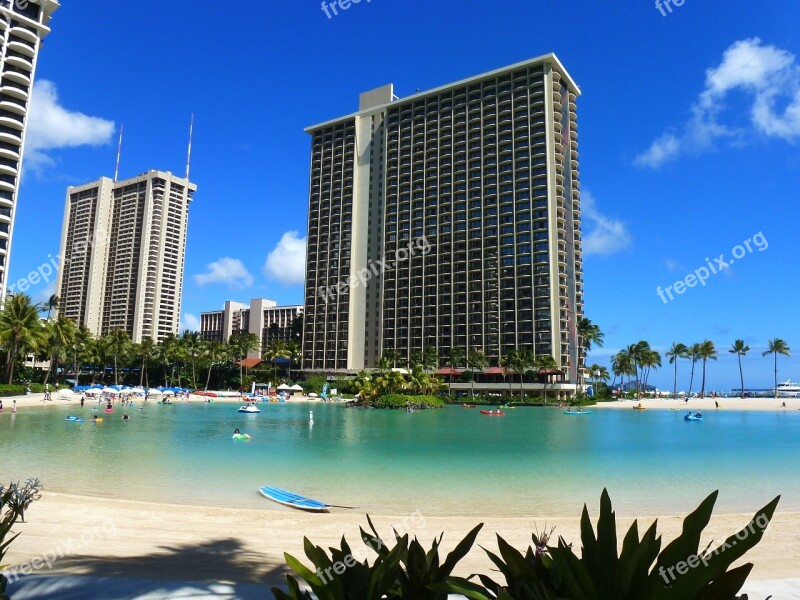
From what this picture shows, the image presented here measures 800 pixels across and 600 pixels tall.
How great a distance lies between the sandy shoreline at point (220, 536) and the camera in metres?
10.1

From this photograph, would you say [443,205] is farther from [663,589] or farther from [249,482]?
[663,589]

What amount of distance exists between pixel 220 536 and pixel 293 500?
192 inches

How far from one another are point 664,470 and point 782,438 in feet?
85.3

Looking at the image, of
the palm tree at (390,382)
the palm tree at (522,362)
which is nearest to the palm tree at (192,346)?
the palm tree at (390,382)

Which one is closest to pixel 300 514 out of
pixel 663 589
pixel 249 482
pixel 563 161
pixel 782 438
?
pixel 249 482

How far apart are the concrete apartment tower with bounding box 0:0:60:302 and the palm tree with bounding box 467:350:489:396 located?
3274 inches

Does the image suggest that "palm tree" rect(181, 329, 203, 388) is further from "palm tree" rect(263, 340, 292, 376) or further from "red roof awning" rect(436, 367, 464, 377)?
"red roof awning" rect(436, 367, 464, 377)

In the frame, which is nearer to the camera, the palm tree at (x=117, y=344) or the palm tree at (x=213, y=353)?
the palm tree at (x=117, y=344)

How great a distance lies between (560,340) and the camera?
111688 mm

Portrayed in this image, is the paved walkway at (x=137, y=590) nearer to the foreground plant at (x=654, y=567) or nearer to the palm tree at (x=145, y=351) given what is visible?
the foreground plant at (x=654, y=567)

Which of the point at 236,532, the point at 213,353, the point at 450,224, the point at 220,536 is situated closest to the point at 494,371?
the point at 450,224

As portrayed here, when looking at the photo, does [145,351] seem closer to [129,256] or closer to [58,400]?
[58,400]

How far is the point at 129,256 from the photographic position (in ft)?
596

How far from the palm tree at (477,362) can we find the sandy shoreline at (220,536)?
95.3 m
